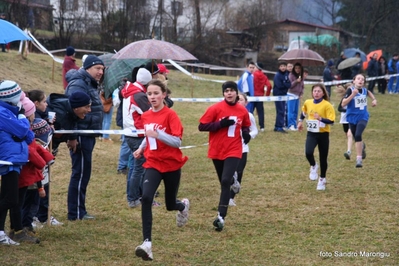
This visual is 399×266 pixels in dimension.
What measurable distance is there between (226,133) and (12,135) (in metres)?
2.67

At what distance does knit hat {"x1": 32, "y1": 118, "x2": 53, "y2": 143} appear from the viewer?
751 cm

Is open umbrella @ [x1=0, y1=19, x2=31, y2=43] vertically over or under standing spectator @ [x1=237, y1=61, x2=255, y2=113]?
over

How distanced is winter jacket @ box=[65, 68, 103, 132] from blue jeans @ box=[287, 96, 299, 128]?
11.7m

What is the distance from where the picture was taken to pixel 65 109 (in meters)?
8.00

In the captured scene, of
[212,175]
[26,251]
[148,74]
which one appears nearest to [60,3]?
[212,175]

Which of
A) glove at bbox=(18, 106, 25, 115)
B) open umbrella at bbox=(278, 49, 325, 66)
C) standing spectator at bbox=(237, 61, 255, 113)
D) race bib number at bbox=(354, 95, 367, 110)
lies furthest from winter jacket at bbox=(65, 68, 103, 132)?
open umbrella at bbox=(278, 49, 325, 66)

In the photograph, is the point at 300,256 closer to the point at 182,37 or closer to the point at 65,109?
the point at 65,109

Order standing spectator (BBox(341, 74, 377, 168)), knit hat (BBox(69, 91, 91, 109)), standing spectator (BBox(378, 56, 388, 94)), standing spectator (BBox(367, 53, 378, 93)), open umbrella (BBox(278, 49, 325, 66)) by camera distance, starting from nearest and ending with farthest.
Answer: knit hat (BBox(69, 91, 91, 109)) < standing spectator (BBox(341, 74, 377, 168)) < open umbrella (BBox(278, 49, 325, 66)) < standing spectator (BBox(367, 53, 378, 93)) < standing spectator (BBox(378, 56, 388, 94))

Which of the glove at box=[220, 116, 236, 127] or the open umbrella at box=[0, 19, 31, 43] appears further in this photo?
the open umbrella at box=[0, 19, 31, 43]

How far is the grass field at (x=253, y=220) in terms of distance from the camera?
692 cm

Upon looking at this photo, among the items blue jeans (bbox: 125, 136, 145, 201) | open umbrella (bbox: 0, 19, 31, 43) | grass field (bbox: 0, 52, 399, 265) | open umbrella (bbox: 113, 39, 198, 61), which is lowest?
grass field (bbox: 0, 52, 399, 265)

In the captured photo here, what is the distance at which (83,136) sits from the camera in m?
8.23

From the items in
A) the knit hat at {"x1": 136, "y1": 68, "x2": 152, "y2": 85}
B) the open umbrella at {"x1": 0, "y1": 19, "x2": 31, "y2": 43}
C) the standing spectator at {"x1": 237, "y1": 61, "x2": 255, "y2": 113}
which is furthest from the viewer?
the standing spectator at {"x1": 237, "y1": 61, "x2": 255, "y2": 113}

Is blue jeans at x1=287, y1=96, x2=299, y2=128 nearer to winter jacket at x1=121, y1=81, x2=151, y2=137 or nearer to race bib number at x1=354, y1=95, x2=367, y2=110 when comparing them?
race bib number at x1=354, y1=95, x2=367, y2=110
